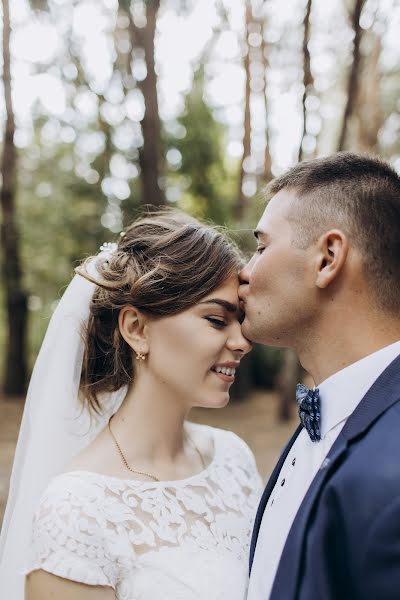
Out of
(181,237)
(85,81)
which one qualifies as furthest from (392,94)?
(181,237)

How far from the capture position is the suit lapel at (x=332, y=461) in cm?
152

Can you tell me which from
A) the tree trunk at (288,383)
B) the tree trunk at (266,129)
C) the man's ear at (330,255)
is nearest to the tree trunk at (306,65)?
the tree trunk at (266,129)

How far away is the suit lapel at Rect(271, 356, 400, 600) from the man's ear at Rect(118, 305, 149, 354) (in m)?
1.05

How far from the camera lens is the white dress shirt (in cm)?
179

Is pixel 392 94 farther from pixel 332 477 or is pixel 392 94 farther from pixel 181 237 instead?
pixel 332 477

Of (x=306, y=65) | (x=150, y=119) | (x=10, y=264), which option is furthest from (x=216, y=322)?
(x=10, y=264)

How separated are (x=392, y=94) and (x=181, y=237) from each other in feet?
40.0

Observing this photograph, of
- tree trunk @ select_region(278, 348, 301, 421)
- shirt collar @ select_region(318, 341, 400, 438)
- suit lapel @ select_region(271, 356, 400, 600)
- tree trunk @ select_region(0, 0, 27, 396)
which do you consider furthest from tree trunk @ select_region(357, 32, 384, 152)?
suit lapel @ select_region(271, 356, 400, 600)

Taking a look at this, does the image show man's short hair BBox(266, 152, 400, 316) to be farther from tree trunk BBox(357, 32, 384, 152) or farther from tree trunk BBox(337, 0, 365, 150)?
tree trunk BBox(357, 32, 384, 152)

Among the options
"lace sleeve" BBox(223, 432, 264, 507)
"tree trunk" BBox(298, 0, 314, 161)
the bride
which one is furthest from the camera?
"tree trunk" BBox(298, 0, 314, 161)

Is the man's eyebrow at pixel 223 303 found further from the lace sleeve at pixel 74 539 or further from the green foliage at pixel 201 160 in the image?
the green foliage at pixel 201 160

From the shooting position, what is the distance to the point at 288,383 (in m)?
11.5

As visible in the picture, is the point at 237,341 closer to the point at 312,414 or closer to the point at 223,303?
the point at 223,303

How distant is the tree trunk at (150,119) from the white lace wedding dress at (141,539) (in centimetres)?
929
